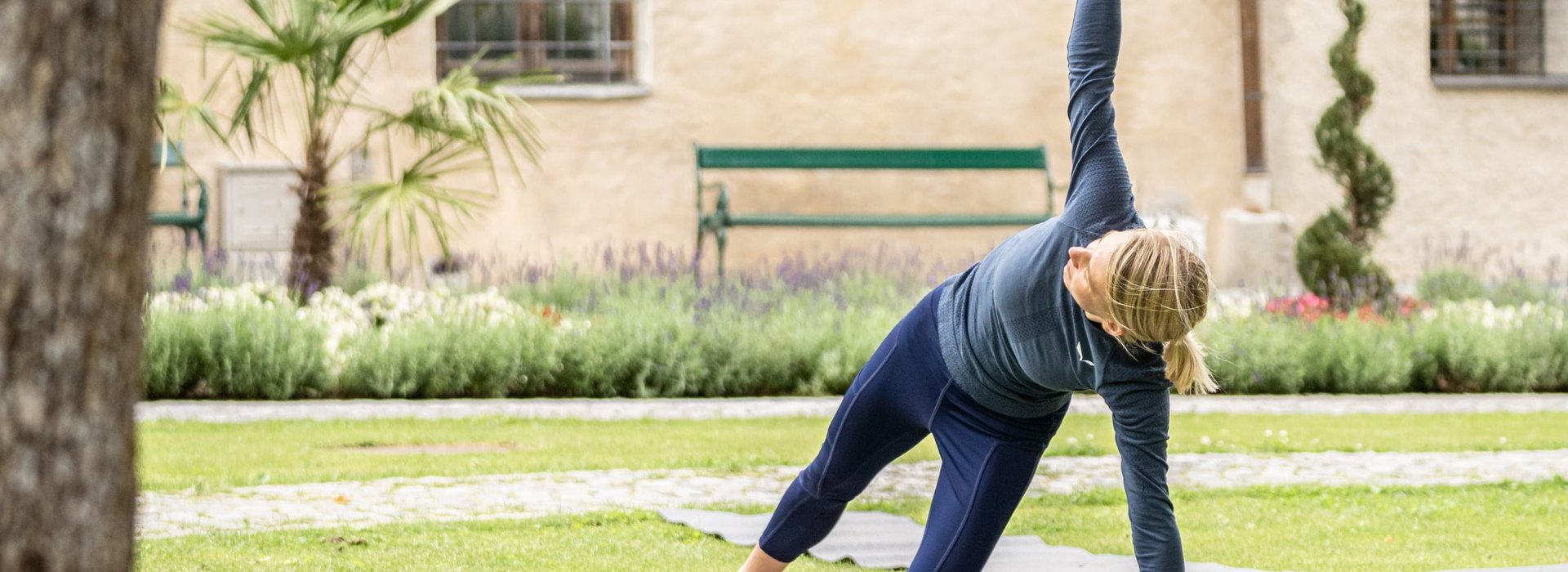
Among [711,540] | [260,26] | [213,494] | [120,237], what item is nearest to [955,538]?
[711,540]

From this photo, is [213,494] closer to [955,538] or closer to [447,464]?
[447,464]

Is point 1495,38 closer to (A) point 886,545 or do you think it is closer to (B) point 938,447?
(A) point 886,545

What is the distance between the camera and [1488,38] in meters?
14.7

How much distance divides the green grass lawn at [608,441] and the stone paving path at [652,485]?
180 millimetres

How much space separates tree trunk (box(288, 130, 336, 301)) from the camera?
8.98m

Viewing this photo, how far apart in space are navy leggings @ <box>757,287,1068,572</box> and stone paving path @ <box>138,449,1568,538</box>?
160cm

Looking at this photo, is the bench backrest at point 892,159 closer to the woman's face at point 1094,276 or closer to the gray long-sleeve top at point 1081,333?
the gray long-sleeve top at point 1081,333

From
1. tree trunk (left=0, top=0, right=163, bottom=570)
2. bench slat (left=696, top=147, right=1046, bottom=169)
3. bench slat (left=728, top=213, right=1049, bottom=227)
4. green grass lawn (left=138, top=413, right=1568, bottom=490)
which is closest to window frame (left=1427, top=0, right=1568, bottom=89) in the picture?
bench slat (left=696, top=147, right=1046, bottom=169)

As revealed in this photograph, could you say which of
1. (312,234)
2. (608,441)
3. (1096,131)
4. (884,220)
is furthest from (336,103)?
(1096,131)

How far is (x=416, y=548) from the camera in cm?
415

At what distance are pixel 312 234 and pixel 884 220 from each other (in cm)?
438

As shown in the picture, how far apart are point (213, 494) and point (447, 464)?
0.86 m

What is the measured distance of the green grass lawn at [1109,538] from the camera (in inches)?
158

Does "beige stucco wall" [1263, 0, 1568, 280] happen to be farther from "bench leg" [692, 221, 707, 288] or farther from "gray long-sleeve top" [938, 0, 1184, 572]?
"gray long-sleeve top" [938, 0, 1184, 572]
